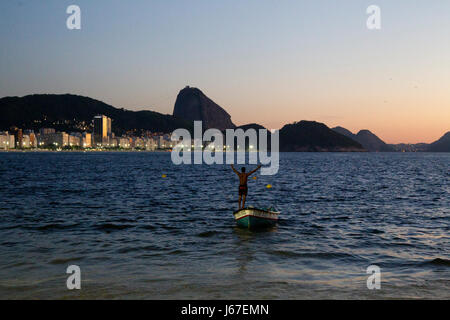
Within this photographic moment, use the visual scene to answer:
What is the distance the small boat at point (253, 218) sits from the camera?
20891mm

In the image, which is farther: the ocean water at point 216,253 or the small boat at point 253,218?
the small boat at point 253,218

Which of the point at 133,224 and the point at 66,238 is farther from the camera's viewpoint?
the point at 133,224

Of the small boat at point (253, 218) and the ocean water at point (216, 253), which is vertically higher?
the small boat at point (253, 218)

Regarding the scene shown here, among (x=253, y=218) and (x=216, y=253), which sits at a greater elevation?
(x=253, y=218)

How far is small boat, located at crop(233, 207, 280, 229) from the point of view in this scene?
20891 millimetres

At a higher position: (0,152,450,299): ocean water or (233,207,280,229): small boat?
(233,207,280,229): small boat

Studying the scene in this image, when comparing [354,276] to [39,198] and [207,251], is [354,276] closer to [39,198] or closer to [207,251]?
[207,251]

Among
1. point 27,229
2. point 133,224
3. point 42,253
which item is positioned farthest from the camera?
point 133,224

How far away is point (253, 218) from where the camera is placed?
2095 centimetres

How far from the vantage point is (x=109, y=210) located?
28.3 m

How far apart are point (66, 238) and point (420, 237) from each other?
58.2 ft

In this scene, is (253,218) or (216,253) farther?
(253,218)

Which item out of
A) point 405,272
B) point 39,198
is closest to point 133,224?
point 405,272
